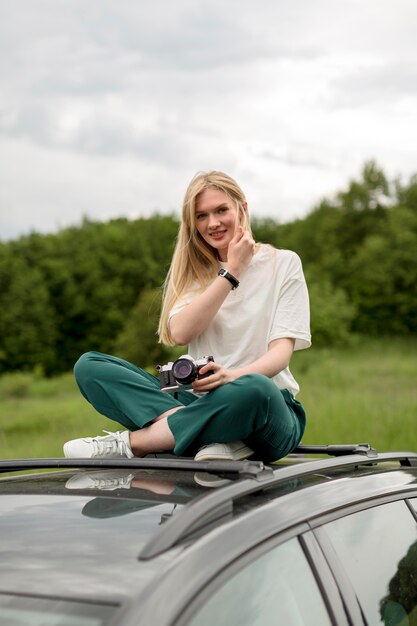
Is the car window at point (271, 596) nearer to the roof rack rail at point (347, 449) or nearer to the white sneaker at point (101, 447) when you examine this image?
the roof rack rail at point (347, 449)

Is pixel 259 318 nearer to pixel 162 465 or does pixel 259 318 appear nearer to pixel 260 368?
pixel 260 368

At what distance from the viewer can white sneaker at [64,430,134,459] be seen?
138 inches

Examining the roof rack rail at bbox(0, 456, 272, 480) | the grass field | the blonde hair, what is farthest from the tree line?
the roof rack rail at bbox(0, 456, 272, 480)

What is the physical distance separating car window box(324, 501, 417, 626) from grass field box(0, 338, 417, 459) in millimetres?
10448

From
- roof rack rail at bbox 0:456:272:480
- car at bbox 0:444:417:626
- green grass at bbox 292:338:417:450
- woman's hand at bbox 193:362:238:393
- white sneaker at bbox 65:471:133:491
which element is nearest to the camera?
car at bbox 0:444:417:626

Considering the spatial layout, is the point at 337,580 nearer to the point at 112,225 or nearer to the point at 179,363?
the point at 179,363

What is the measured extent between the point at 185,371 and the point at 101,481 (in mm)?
834

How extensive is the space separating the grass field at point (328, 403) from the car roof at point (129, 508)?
1067cm

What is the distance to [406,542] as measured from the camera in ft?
9.05

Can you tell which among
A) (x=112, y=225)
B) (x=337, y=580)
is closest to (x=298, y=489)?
(x=337, y=580)

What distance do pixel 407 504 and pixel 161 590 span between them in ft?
4.10

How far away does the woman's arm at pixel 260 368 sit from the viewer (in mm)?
3314

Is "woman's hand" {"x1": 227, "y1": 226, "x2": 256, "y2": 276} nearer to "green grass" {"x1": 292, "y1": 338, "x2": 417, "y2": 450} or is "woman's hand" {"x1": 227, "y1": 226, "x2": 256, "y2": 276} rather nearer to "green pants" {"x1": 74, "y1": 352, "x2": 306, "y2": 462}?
"green pants" {"x1": 74, "y1": 352, "x2": 306, "y2": 462}

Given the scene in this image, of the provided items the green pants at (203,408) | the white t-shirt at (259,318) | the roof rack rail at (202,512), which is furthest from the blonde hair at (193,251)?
the roof rack rail at (202,512)
